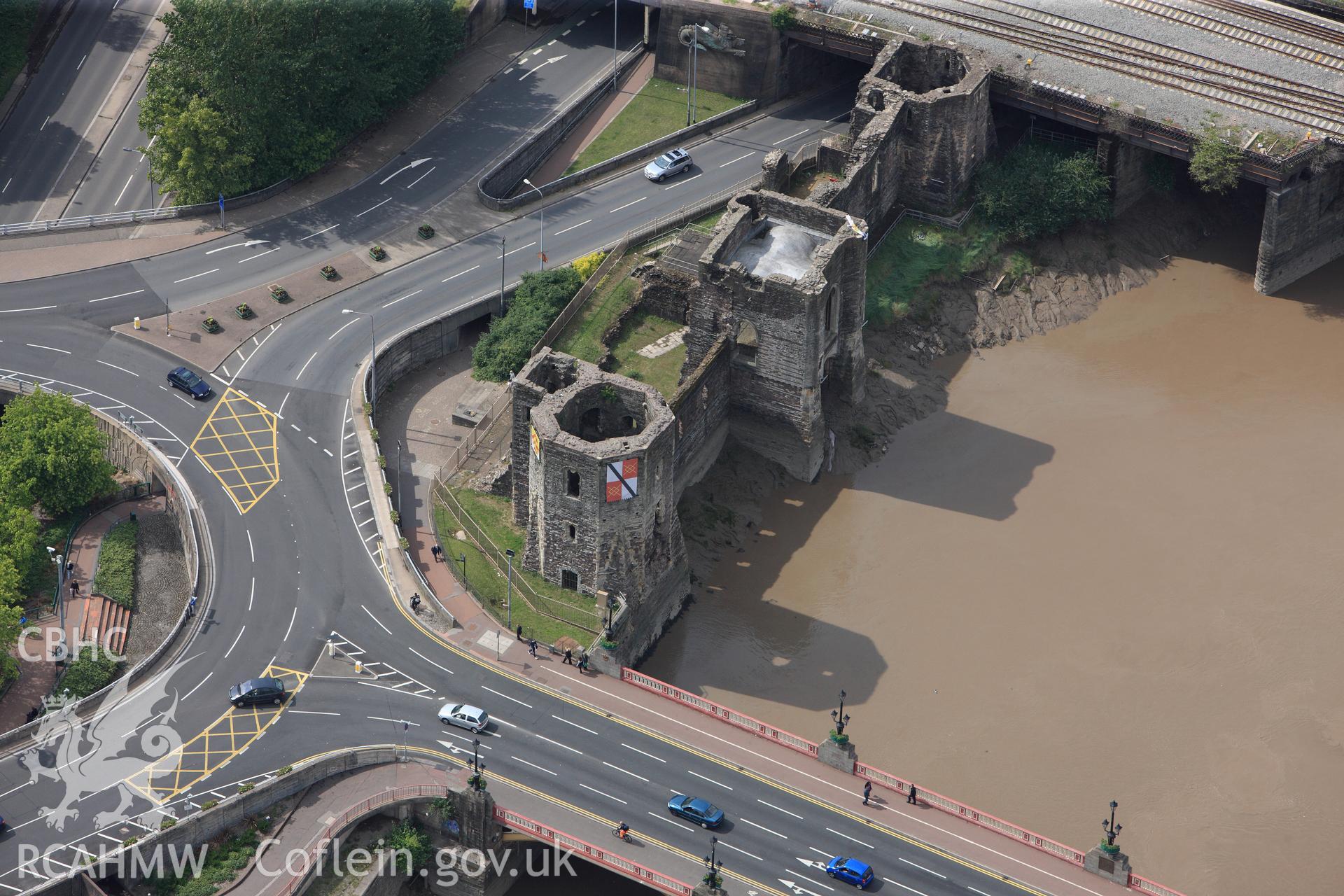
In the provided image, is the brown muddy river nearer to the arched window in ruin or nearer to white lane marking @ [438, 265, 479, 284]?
the arched window in ruin

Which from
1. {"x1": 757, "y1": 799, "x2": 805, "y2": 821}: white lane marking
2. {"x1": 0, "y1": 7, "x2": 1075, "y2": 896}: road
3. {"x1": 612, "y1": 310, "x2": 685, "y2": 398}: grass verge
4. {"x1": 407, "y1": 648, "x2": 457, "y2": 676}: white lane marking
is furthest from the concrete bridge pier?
{"x1": 407, "y1": 648, "x2": 457, "y2": 676}: white lane marking

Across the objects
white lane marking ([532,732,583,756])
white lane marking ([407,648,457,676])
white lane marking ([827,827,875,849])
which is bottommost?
white lane marking ([827,827,875,849])

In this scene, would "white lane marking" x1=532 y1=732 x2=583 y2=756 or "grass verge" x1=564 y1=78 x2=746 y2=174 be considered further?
"grass verge" x1=564 y1=78 x2=746 y2=174

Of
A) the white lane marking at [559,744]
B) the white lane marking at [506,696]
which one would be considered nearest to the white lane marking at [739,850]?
the white lane marking at [559,744]

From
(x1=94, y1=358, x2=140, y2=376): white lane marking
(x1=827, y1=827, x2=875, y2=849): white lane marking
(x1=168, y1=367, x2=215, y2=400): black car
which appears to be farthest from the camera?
(x1=94, y1=358, x2=140, y2=376): white lane marking

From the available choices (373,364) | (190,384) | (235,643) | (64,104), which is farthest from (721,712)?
(64,104)

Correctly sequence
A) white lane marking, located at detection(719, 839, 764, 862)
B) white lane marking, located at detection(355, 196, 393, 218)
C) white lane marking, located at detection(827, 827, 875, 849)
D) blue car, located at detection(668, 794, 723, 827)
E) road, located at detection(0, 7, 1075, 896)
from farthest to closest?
white lane marking, located at detection(355, 196, 393, 218) < blue car, located at detection(668, 794, 723, 827) < road, located at detection(0, 7, 1075, 896) < white lane marking, located at detection(827, 827, 875, 849) < white lane marking, located at detection(719, 839, 764, 862)

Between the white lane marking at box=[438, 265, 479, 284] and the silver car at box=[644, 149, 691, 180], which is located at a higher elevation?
the silver car at box=[644, 149, 691, 180]

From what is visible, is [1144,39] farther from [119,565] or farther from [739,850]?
[119,565]
